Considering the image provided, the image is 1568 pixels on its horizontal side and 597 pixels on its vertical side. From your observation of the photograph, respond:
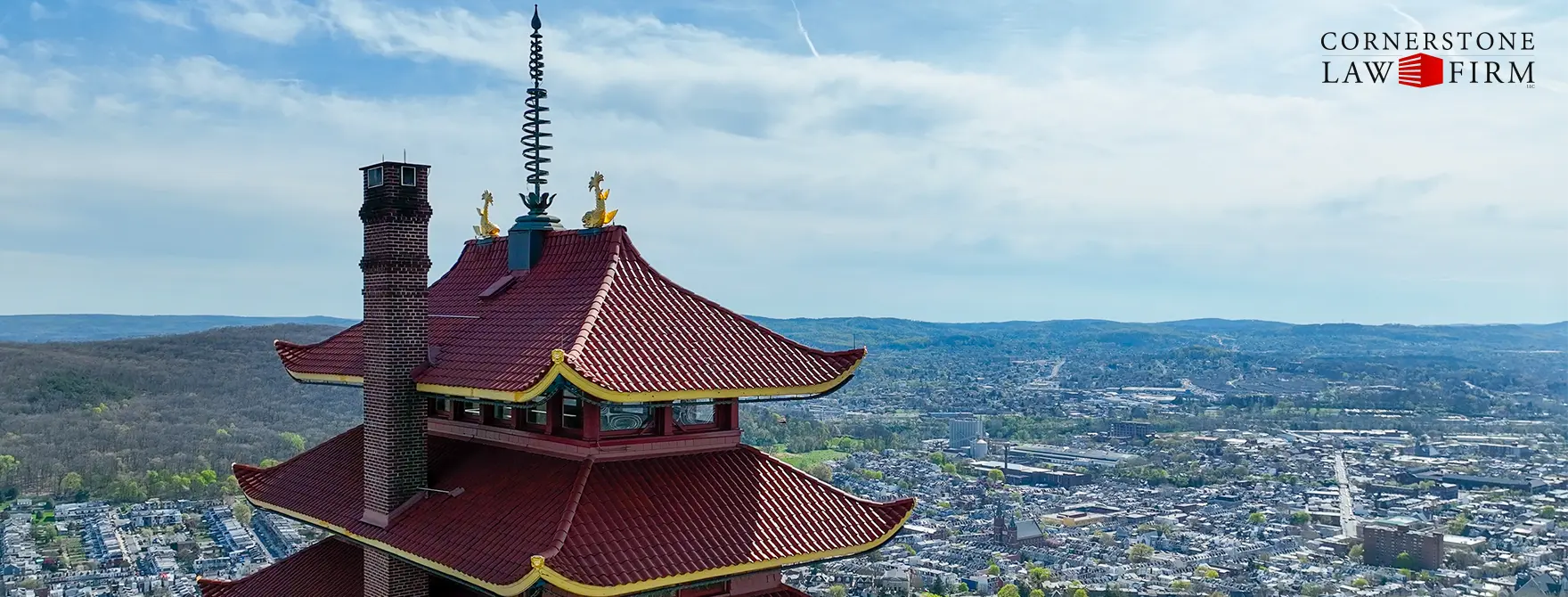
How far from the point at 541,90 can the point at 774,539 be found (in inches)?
336

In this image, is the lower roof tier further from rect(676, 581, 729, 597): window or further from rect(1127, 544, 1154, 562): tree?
rect(1127, 544, 1154, 562): tree

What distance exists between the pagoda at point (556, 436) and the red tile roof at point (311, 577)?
7 cm

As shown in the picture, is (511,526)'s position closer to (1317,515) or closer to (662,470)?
(662,470)

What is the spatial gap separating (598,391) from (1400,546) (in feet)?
380

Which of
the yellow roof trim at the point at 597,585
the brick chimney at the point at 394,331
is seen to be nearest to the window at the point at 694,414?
the yellow roof trim at the point at 597,585

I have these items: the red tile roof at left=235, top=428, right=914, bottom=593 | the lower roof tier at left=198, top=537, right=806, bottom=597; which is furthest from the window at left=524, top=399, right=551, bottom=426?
the lower roof tier at left=198, top=537, right=806, bottom=597

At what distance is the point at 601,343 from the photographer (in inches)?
541

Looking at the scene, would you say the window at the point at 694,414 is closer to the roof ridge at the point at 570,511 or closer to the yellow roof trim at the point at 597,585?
the roof ridge at the point at 570,511

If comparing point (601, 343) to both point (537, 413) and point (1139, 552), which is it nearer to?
point (537, 413)

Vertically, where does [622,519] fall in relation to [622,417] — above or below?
below

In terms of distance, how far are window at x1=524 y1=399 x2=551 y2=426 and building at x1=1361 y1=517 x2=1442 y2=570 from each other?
11207 cm

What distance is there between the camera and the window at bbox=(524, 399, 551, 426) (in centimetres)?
1474

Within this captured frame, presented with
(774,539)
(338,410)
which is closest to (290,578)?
(774,539)

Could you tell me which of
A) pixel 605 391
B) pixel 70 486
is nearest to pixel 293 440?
pixel 70 486
